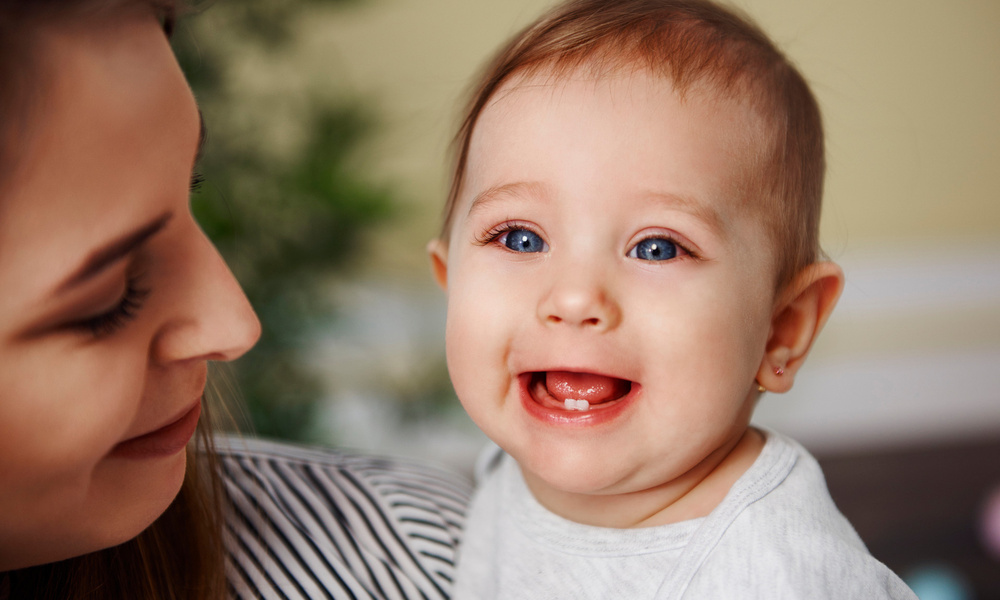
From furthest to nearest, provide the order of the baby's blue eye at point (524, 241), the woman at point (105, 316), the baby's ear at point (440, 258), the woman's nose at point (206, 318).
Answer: the baby's ear at point (440, 258)
the baby's blue eye at point (524, 241)
the woman's nose at point (206, 318)
the woman at point (105, 316)

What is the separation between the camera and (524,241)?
96cm

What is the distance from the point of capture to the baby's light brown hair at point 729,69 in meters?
0.93

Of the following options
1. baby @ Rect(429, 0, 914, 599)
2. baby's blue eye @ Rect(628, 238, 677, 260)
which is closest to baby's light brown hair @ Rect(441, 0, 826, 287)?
baby @ Rect(429, 0, 914, 599)

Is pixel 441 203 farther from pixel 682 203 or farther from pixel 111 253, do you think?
pixel 111 253

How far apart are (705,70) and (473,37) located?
210cm

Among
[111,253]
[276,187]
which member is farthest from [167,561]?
[276,187]

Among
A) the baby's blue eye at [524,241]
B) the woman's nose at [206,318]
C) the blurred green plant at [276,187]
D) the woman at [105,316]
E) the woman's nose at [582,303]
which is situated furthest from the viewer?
the blurred green plant at [276,187]

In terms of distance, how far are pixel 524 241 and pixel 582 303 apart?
153 mm

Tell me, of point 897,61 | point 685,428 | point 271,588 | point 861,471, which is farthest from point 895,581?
point 897,61

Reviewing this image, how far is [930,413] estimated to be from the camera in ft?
10.4

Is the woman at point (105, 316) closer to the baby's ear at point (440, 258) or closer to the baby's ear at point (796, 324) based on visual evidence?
the baby's ear at point (440, 258)

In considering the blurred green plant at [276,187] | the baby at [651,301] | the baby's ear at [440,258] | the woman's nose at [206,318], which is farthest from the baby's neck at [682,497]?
the blurred green plant at [276,187]

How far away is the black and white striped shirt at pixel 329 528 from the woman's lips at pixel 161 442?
23 centimetres

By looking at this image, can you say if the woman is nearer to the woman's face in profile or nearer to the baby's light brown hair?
the woman's face in profile
